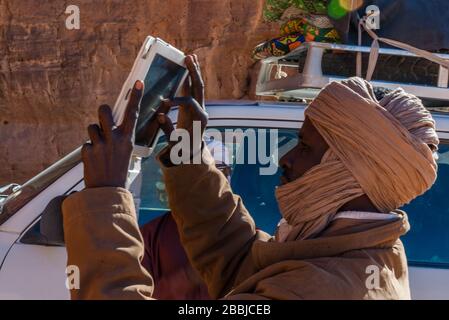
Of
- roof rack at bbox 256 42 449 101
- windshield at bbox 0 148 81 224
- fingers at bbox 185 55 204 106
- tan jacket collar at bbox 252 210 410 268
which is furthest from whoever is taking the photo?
roof rack at bbox 256 42 449 101

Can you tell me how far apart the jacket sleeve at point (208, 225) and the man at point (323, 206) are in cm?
12

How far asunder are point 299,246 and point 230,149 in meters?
1.44

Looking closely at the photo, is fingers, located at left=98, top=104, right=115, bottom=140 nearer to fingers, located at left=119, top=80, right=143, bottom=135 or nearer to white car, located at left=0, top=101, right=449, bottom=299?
fingers, located at left=119, top=80, right=143, bottom=135

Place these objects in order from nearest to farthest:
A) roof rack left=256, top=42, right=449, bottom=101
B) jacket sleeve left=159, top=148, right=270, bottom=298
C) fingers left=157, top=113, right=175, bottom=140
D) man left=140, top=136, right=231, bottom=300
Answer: fingers left=157, top=113, right=175, bottom=140, jacket sleeve left=159, top=148, right=270, bottom=298, man left=140, top=136, right=231, bottom=300, roof rack left=256, top=42, right=449, bottom=101

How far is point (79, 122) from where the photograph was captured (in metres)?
12.5

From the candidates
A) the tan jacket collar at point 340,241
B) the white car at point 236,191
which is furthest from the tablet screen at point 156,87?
the white car at point 236,191

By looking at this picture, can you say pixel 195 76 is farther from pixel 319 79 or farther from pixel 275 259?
pixel 319 79

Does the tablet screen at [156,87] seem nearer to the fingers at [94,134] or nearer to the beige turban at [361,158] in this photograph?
the fingers at [94,134]

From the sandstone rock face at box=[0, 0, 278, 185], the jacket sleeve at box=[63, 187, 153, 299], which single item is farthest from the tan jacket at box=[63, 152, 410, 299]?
the sandstone rock face at box=[0, 0, 278, 185]

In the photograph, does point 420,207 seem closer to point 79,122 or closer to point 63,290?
point 63,290

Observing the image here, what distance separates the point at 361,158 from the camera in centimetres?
193

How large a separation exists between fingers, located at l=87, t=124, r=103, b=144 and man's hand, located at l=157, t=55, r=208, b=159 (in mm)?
321

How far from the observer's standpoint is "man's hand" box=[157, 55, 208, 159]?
218cm

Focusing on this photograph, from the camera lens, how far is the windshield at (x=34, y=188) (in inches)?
125
